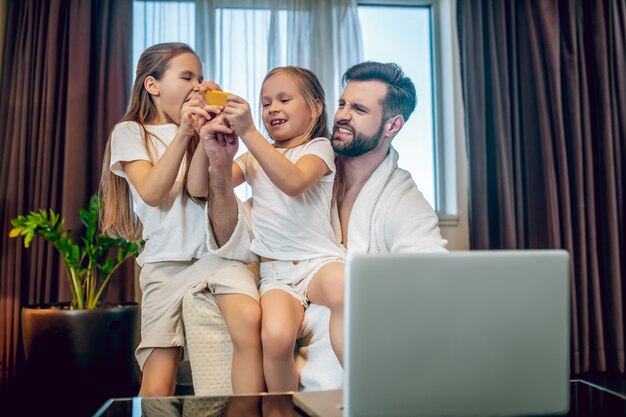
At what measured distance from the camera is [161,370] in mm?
1554

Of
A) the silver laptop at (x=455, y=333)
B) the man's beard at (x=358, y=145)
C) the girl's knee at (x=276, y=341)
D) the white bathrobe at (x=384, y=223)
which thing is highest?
the man's beard at (x=358, y=145)

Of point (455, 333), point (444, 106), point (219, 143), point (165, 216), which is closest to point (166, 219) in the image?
point (165, 216)

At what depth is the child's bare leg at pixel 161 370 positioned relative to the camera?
1.53 meters

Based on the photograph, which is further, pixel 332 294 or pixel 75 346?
pixel 75 346

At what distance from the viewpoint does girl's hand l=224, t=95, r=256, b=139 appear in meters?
1.44

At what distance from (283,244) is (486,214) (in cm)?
156

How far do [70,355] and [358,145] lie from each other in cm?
128

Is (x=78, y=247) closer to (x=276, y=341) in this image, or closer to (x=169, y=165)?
(x=169, y=165)

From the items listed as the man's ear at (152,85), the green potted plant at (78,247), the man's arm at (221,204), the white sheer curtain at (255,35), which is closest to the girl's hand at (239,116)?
the man's arm at (221,204)

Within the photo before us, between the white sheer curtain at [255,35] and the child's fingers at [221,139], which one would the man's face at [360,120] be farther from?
the white sheer curtain at [255,35]

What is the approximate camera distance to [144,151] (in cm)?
161

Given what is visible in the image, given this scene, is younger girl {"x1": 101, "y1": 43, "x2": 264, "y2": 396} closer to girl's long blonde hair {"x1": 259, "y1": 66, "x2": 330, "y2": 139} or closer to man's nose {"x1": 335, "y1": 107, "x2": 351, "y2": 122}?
girl's long blonde hair {"x1": 259, "y1": 66, "x2": 330, "y2": 139}

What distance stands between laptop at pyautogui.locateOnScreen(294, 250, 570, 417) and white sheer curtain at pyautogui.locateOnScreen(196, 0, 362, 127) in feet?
6.97

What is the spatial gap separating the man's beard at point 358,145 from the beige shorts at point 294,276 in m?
0.35
